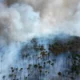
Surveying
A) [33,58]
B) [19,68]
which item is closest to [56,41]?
[33,58]

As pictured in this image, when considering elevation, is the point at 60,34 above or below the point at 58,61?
above

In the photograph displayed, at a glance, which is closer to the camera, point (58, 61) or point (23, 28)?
point (58, 61)

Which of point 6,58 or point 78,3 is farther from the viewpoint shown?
point 78,3

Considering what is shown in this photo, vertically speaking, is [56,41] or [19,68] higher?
[56,41]

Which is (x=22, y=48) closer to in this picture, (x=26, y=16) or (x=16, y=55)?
(x=16, y=55)

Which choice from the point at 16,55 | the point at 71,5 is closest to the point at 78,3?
the point at 71,5

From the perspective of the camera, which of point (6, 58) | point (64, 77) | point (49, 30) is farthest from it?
point (49, 30)

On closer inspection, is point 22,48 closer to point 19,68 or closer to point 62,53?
point 19,68

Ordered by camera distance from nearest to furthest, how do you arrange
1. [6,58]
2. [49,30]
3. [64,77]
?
[64,77] < [6,58] < [49,30]

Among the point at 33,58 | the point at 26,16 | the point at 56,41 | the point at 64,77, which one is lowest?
the point at 64,77
